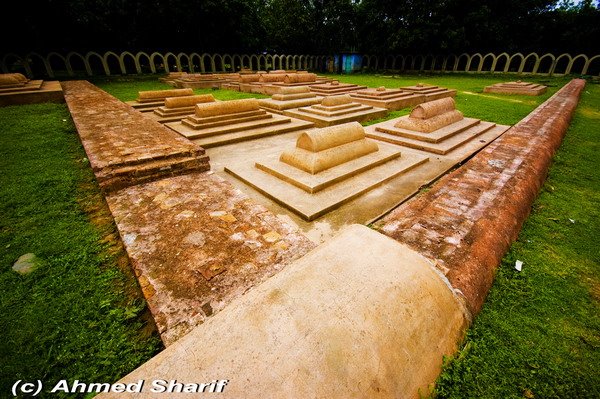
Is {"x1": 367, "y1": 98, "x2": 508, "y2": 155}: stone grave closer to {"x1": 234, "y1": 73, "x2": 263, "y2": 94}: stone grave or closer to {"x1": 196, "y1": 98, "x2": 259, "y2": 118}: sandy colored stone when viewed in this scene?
{"x1": 196, "y1": 98, "x2": 259, "y2": 118}: sandy colored stone

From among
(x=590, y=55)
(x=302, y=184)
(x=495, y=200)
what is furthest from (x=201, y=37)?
(x=590, y=55)

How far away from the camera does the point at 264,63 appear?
95.9 feet

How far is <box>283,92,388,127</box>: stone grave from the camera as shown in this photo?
8.17 m

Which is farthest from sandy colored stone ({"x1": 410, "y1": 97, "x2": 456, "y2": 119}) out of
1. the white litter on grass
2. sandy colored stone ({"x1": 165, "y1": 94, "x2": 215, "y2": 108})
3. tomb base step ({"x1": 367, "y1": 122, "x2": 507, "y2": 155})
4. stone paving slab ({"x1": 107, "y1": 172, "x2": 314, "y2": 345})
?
sandy colored stone ({"x1": 165, "y1": 94, "x2": 215, "y2": 108})

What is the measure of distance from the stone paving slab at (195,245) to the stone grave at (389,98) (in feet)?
27.9

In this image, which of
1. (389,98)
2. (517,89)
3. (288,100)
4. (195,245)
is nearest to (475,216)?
(195,245)

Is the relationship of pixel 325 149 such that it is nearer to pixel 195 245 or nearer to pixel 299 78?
pixel 195 245

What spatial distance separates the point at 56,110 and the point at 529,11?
124 feet

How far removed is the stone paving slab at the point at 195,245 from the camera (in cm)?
195

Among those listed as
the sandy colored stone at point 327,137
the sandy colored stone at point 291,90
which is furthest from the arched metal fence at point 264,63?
the sandy colored stone at point 327,137

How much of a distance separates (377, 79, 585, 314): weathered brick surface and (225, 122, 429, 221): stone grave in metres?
0.98

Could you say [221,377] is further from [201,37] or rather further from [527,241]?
[201,37]

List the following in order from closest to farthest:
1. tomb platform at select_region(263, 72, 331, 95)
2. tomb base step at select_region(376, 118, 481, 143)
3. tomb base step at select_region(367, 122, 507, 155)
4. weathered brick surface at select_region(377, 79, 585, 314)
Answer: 1. weathered brick surface at select_region(377, 79, 585, 314)
2. tomb base step at select_region(367, 122, 507, 155)
3. tomb base step at select_region(376, 118, 481, 143)
4. tomb platform at select_region(263, 72, 331, 95)

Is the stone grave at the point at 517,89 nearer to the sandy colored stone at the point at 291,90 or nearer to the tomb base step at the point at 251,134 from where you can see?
the sandy colored stone at the point at 291,90
